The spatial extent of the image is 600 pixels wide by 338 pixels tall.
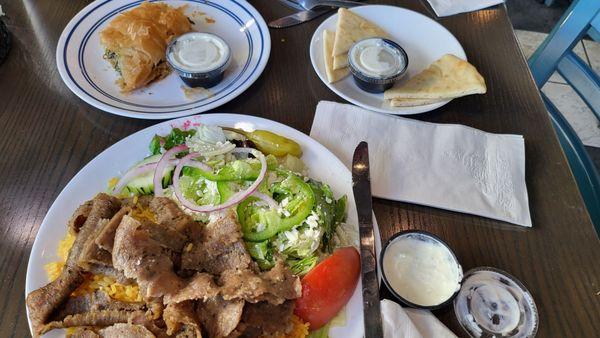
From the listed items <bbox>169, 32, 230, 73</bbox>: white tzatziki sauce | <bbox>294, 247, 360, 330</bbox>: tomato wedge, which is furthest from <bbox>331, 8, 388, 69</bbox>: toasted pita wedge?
<bbox>294, 247, 360, 330</bbox>: tomato wedge

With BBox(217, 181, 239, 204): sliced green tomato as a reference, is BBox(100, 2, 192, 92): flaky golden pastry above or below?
below

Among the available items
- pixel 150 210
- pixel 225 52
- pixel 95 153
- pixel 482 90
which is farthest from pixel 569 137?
pixel 95 153

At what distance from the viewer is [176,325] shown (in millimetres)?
1309

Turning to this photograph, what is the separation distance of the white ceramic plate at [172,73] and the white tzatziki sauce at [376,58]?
0.43 m

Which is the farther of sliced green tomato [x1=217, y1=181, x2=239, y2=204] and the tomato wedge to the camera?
sliced green tomato [x1=217, y1=181, x2=239, y2=204]

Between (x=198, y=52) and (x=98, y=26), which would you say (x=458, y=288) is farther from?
(x=98, y=26)

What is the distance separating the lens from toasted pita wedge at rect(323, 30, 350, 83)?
7.01 feet

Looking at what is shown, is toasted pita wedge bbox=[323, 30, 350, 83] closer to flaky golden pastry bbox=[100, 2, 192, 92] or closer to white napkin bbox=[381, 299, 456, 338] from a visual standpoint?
flaky golden pastry bbox=[100, 2, 192, 92]

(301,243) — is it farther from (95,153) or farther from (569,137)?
(569,137)

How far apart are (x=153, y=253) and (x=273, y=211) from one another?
0.43 m

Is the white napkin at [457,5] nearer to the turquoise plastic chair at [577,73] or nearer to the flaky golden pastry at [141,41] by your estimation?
the turquoise plastic chair at [577,73]

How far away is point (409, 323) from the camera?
54.6 inches

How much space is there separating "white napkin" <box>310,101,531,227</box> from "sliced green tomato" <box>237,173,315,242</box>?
29 centimetres

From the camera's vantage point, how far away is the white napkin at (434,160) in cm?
175
